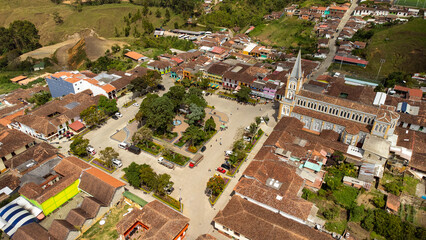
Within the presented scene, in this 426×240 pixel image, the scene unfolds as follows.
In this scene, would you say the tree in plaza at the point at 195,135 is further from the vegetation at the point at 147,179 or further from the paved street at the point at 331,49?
the paved street at the point at 331,49

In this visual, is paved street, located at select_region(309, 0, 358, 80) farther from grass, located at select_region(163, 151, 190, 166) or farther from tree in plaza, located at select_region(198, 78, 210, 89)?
grass, located at select_region(163, 151, 190, 166)

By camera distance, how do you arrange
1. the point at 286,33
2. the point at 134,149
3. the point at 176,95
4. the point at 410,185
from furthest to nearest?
the point at 286,33
the point at 176,95
the point at 134,149
the point at 410,185

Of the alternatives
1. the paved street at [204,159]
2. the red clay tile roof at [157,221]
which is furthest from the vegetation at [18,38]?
the red clay tile roof at [157,221]

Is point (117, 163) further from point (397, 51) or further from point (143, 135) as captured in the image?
point (397, 51)

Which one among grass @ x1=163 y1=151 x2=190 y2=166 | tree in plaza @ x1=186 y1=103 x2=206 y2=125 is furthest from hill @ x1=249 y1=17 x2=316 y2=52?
grass @ x1=163 y1=151 x2=190 y2=166

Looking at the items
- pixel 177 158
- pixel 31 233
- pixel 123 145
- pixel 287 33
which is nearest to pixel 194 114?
pixel 177 158

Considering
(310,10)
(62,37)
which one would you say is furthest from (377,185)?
(62,37)

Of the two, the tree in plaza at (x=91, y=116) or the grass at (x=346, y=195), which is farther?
the tree in plaza at (x=91, y=116)

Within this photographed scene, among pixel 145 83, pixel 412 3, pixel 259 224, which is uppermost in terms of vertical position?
pixel 412 3
